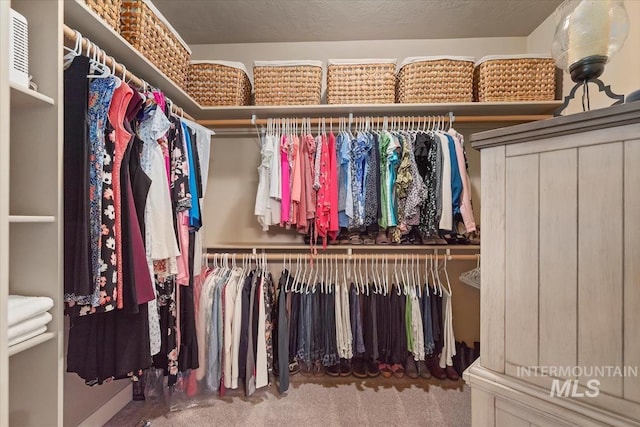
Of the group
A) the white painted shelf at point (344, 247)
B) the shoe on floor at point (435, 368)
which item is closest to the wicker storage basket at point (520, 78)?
the white painted shelf at point (344, 247)

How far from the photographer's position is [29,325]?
83cm

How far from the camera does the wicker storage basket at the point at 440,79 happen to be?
1.90 meters

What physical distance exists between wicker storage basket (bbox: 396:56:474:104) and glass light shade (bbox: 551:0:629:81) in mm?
1137

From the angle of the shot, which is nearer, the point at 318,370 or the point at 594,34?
the point at 594,34

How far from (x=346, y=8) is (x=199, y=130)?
132 cm

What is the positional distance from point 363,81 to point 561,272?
1705 millimetres

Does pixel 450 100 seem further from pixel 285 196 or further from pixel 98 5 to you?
pixel 98 5

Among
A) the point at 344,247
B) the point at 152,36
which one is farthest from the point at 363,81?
the point at 152,36

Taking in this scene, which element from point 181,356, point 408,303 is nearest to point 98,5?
point 181,356

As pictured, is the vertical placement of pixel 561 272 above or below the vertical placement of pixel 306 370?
above

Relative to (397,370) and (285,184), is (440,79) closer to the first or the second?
(285,184)

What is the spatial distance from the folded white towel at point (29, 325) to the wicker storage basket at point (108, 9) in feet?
3.84

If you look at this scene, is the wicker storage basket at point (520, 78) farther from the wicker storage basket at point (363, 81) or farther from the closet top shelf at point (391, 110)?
the wicker storage basket at point (363, 81)

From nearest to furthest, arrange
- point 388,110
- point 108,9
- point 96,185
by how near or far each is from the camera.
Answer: point 96,185, point 108,9, point 388,110
